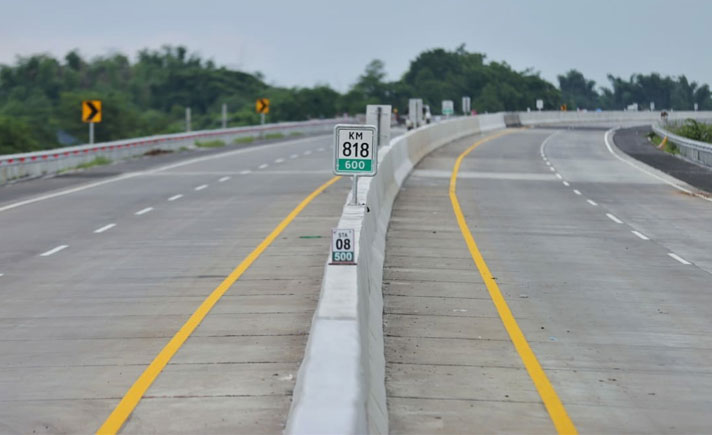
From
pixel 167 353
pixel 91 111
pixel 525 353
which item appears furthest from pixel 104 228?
pixel 91 111

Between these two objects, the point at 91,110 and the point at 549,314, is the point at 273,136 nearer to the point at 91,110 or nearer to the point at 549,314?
the point at 91,110

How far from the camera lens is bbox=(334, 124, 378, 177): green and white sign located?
1686 centimetres

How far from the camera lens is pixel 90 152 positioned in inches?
1978

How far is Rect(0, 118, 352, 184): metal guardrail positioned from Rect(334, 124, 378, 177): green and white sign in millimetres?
24827

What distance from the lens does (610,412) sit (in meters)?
11.4

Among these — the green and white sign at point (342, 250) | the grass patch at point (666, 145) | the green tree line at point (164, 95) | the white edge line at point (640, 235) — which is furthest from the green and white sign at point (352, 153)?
the green tree line at point (164, 95)

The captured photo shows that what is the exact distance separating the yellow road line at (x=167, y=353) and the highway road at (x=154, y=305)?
9 centimetres

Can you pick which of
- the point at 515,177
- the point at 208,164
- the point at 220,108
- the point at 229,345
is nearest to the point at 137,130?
the point at 220,108

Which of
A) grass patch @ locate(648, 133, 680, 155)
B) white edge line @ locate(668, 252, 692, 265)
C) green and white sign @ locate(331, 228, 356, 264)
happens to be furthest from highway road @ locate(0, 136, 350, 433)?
grass patch @ locate(648, 133, 680, 155)

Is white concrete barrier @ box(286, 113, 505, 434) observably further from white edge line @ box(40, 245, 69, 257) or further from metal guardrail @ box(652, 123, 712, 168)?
metal guardrail @ box(652, 123, 712, 168)

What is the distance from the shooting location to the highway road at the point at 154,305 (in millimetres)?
11148

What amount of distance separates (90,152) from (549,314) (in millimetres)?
36202

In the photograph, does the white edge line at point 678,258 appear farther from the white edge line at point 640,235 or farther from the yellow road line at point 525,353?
the yellow road line at point 525,353

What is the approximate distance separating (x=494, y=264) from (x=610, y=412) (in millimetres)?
9560
